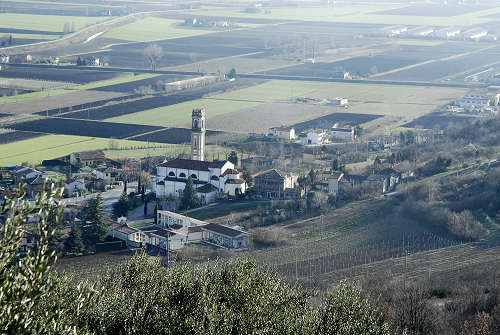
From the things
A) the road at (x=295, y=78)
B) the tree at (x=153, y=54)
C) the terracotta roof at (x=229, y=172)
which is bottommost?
the terracotta roof at (x=229, y=172)

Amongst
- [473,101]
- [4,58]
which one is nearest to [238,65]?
[4,58]

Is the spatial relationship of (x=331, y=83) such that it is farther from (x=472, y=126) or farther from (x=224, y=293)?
(x=224, y=293)

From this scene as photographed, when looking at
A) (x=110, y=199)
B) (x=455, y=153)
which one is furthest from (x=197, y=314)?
(x=455, y=153)

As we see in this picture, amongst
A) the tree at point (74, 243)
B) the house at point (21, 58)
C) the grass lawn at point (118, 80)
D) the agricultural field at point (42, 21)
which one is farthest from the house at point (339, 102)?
the agricultural field at point (42, 21)

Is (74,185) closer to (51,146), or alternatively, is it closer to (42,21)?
(51,146)

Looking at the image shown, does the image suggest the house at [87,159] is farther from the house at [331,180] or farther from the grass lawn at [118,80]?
the grass lawn at [118,80]

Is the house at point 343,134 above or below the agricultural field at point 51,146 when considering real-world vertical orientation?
above

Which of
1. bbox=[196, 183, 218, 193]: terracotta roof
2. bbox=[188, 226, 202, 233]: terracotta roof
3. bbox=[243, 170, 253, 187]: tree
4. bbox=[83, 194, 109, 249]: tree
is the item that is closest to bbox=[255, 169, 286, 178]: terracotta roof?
bbox=[243, 170, 253, 187]: tree
